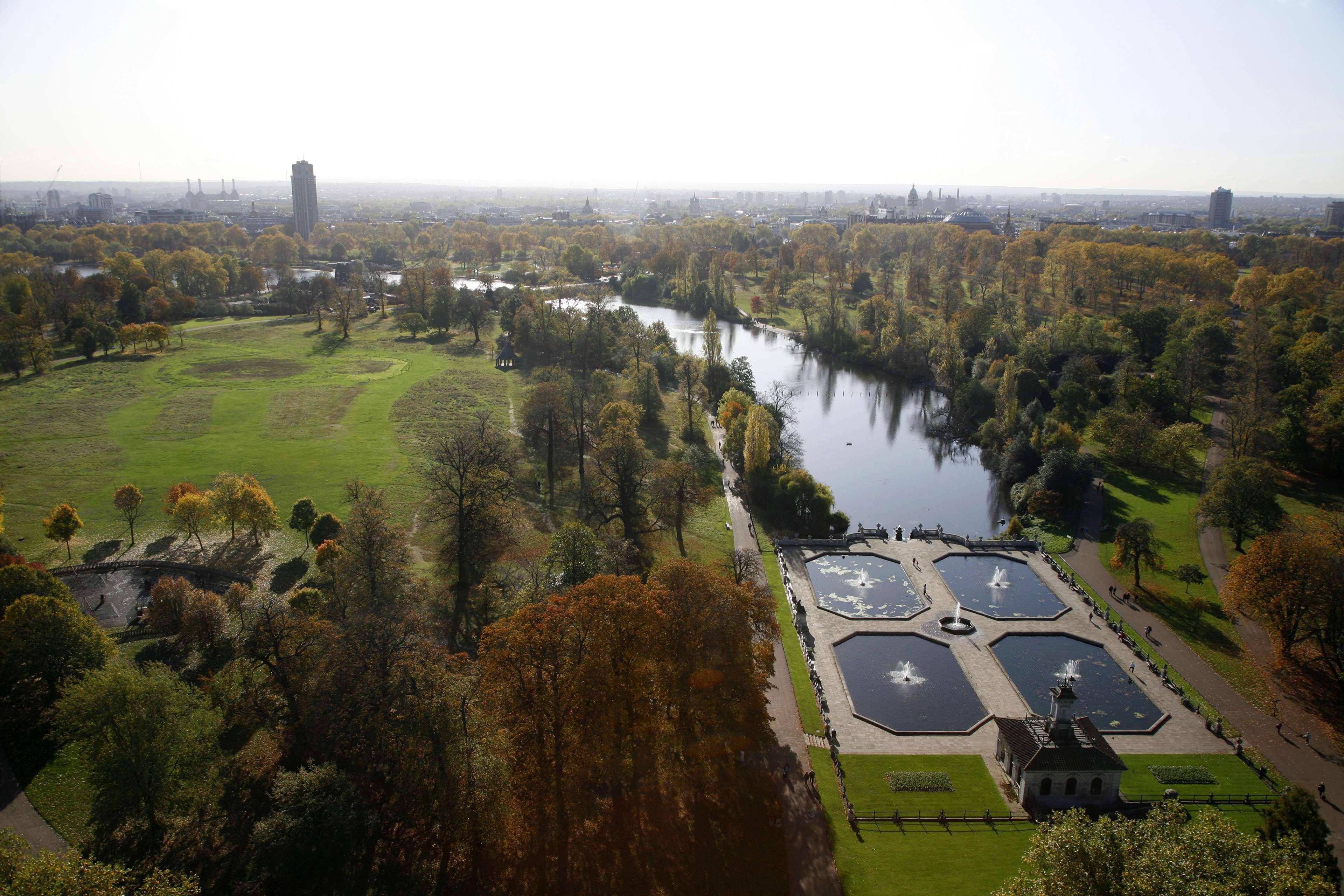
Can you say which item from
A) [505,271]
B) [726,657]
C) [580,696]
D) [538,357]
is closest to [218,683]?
[580,696]

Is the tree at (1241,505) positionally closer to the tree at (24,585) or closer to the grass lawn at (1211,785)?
the grass lawn at (1211,785)

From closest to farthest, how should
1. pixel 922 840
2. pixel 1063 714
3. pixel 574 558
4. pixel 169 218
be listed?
1. pixel 922 840
2. pixel 1063 714
3. pixel 574 558
4. pixel 169 218

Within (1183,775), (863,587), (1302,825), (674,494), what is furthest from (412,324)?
(1302,825)

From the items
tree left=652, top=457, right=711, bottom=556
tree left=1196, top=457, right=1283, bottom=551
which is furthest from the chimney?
tree left=1196, top=457, right=1283, bottom=551

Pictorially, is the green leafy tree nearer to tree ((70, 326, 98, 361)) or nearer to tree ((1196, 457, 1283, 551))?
tree ((1196, 457, 1283, 551))

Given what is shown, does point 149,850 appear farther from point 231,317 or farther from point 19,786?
point 231,317

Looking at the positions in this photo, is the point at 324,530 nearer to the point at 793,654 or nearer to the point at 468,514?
the point at 468,514
